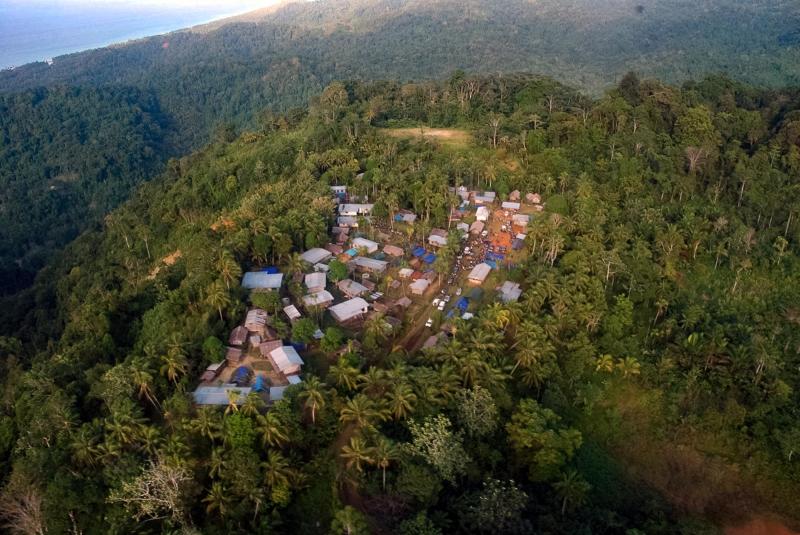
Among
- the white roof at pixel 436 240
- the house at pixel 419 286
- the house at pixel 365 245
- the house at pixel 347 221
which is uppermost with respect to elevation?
the house at pixel 347 221

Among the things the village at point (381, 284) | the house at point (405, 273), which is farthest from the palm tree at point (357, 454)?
the house at point (405, 273)

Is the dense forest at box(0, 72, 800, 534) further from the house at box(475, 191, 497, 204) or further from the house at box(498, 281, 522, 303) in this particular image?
the house at box(475, 191, 497, 204)

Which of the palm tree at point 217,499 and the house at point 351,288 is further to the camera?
the house at point 351,288

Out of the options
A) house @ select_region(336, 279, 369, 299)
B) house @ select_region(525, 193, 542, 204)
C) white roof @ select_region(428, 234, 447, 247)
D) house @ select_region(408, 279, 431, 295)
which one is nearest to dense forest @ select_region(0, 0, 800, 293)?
white roof @ select_region(428, 234, 447, 247)

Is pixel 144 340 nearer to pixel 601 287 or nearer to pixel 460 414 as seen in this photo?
pixel 460 414

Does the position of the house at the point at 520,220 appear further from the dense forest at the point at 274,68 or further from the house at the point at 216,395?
the dense forest at the point at 274,68

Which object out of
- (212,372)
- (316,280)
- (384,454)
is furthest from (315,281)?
(384,454)
